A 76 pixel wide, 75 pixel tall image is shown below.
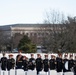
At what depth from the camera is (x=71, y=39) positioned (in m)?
49.7

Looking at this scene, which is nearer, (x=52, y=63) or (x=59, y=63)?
(x=52, y=63)

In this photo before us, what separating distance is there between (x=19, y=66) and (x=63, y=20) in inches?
1355

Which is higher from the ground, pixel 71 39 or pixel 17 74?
pixel 17 74

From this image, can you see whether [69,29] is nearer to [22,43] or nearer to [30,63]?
[22,43]

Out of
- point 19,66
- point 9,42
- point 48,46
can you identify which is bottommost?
point 9,42

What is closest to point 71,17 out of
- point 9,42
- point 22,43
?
point 22,43

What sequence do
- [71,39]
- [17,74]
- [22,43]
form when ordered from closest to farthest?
[17,74], [71,39], [22,43]

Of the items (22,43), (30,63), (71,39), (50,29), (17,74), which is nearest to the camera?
(17,74)

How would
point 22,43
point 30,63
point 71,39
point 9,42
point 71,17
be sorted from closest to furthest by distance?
point 30,63, point 71,39, point 71,17, point 22,43, point 9,42

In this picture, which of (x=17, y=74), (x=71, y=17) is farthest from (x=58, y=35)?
(x=17, y=74)

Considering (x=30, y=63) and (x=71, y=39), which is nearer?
(x=30, y=63)

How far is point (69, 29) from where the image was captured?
51375 mm

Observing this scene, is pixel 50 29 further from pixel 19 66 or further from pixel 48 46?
pixel 19 66

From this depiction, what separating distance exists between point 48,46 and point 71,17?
8851 millimetres
